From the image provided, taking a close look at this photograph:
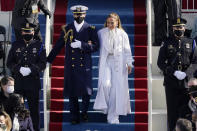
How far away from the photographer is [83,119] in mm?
11953

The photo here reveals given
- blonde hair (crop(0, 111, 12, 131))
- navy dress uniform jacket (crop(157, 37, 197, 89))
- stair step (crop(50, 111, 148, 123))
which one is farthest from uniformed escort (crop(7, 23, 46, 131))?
navy dress uniform jacket (crop(157, 37, 197, 89))

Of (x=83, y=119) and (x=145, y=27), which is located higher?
(x=145, y=27)

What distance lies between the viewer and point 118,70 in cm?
1209

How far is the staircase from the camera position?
11984mm

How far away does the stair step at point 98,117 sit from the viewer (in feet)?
39.9

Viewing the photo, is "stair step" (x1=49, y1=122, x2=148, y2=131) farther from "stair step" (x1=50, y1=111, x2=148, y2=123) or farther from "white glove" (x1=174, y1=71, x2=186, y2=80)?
"white glove" (x1=174, y1=71, x2=186, y2=80)

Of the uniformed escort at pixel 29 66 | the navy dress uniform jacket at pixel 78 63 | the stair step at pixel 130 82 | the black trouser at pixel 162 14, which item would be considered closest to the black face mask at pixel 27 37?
the uniformed escort at pixel 29 66

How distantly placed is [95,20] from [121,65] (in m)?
2.19

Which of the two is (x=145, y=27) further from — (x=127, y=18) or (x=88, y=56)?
(x=88, y=56)

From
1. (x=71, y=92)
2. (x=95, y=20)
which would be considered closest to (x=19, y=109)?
(x=71, y=92)

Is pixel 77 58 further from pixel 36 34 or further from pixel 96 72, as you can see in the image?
pixel 96 72

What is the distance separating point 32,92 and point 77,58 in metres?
0.88

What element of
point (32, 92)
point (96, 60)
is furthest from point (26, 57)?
point (96, 60)

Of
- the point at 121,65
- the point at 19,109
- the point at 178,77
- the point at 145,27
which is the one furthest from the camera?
the point at 145,27
